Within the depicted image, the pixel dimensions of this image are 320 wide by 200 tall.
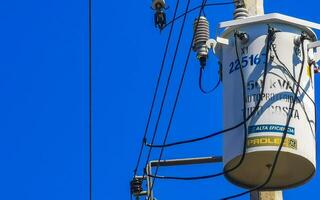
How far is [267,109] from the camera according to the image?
326 inches

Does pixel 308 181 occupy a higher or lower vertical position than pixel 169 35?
lower

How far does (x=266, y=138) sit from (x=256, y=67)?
52 cm

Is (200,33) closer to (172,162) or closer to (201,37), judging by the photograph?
(201,37)

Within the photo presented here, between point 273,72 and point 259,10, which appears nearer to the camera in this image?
point 273,72

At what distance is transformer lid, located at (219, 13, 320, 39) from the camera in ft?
28.2

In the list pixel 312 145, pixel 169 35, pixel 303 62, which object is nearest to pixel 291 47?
pixel 303 62

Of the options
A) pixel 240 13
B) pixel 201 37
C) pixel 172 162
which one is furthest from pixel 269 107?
pixel 172 162

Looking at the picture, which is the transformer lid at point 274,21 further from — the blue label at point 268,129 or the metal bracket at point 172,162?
the metal bracket at point 172,162

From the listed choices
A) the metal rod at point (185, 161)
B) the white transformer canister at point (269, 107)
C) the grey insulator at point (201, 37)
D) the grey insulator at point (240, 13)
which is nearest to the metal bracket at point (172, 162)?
the metal rod at point (185, 161)

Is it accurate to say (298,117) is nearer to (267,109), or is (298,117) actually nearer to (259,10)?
(267,109)

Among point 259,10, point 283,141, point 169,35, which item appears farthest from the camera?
point 169,35

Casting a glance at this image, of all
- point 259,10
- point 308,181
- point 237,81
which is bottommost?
A: point 308,181

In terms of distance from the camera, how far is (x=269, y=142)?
26.9 feet

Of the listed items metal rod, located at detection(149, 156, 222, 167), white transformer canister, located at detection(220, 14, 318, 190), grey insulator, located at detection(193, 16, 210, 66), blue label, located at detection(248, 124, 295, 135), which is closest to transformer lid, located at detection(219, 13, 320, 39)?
white transformer canister, located at detection(220, 14, 318, 190)
